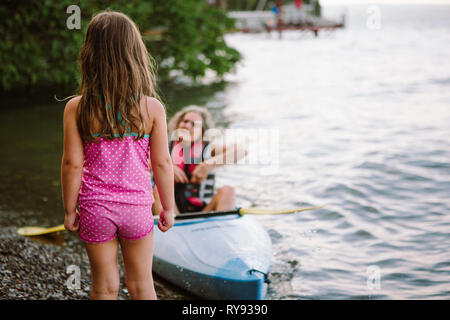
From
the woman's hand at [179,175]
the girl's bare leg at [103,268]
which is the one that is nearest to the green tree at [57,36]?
the woman's hand at [179,175]

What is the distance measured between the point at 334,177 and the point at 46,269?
199 inches

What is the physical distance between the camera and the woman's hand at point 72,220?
7.52 feet

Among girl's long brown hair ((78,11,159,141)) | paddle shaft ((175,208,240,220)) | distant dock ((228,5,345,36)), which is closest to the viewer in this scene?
girl's long brown hair ((78,11,159,141))

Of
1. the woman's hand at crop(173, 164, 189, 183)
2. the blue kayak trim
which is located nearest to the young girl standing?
the blue kayak trim

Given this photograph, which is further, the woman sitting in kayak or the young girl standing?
the woman sitting in kayak

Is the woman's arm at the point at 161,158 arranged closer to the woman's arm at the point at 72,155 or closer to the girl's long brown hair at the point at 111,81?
the girl's long brown hair at the point at 111,81

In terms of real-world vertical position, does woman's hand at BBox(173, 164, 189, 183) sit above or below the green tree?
below

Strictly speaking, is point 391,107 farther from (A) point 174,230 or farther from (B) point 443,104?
(A) point 174,230

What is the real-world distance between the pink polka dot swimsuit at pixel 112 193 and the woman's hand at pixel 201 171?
2316 millimetres

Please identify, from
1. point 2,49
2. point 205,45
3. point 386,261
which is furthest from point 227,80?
point 386,261

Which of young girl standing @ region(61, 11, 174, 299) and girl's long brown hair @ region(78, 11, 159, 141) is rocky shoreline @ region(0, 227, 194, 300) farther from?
girl's long brown hair @ region(78, 11, 159, 141)

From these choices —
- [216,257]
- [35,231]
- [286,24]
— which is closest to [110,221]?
[216,257]

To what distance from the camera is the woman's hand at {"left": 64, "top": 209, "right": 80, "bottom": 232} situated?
2.29 m

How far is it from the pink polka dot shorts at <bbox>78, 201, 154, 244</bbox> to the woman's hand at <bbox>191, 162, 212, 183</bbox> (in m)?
2.31
